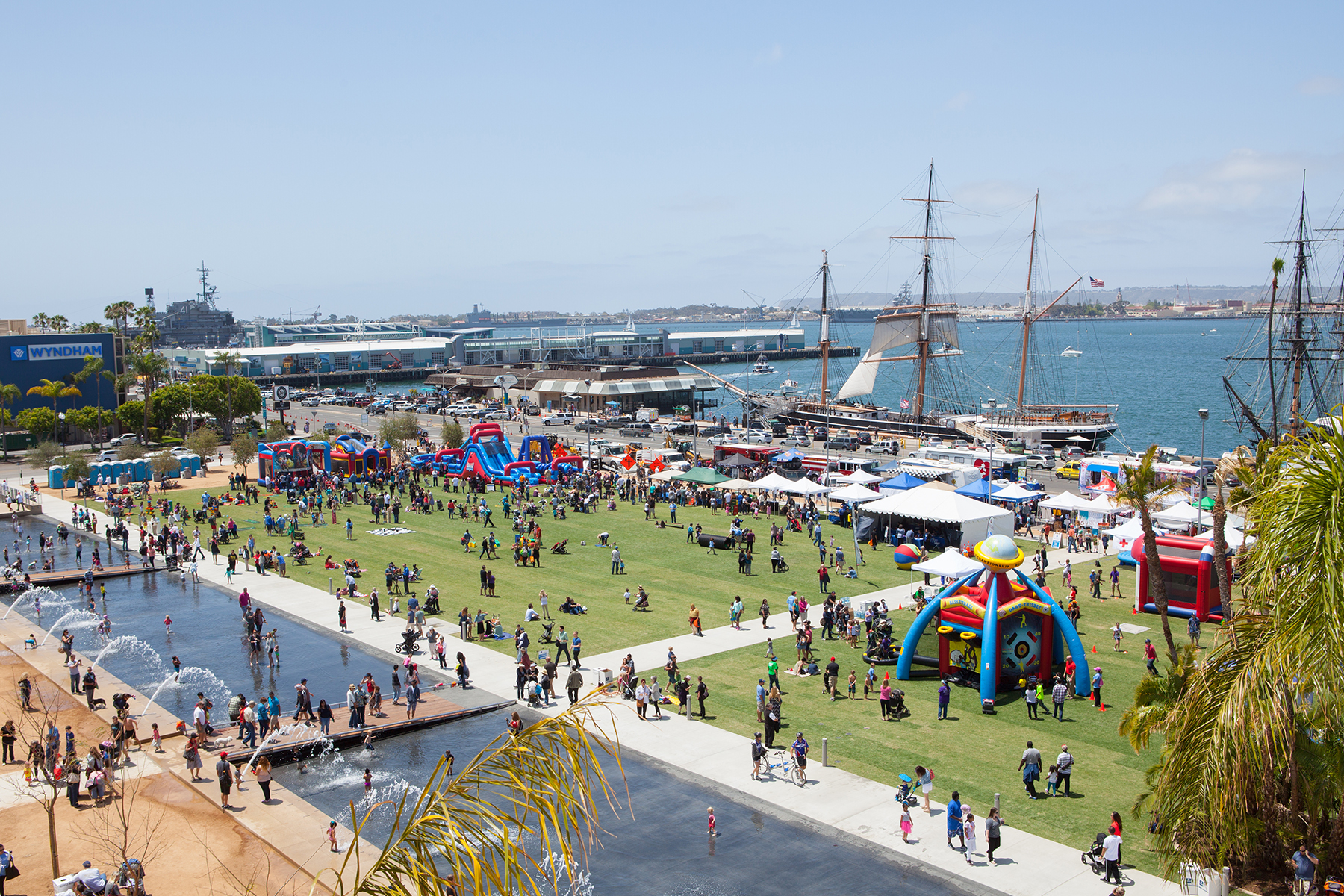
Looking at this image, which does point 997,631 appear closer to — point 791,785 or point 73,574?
point 791,785

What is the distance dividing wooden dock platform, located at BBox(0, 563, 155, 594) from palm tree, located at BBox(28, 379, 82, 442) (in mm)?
46154

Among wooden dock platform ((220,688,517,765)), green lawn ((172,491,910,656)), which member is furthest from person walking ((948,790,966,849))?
green lawn ((172,491,910,656))

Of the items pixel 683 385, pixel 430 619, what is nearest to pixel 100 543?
pixel 430 619

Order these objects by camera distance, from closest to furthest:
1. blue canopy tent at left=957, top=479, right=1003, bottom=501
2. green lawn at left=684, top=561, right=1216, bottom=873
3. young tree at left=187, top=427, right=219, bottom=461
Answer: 1. green lawn at left=684, top=561, right=1216, bottom=873
2. blue canopy tent at left=957, top=479, right=1003, bottom=501
3. young tree at left=187, top=427, right=219, bottom=461

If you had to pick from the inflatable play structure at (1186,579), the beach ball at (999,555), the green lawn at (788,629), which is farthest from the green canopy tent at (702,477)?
the beach ball at (999,555)

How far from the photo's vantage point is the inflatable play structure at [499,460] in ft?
200

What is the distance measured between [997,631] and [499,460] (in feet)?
130

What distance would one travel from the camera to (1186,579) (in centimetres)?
3366

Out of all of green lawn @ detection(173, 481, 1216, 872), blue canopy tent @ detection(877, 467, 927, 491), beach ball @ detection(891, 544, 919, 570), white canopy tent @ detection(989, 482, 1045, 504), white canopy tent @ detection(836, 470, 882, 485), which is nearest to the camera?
green lawn @ detection(173, 481, 1216, 872)

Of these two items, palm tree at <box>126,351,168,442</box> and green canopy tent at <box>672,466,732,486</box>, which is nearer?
green canopy tent at <box>672,466,732,486</box>

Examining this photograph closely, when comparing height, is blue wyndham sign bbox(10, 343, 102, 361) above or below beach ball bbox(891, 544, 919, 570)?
above

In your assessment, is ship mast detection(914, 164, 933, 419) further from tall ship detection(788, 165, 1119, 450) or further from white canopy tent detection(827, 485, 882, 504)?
white canopy tent detection(827, 485, 882, 504)

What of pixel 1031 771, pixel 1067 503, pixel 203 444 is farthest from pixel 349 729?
pixel 203 444

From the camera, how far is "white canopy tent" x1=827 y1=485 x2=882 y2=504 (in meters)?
48.0
